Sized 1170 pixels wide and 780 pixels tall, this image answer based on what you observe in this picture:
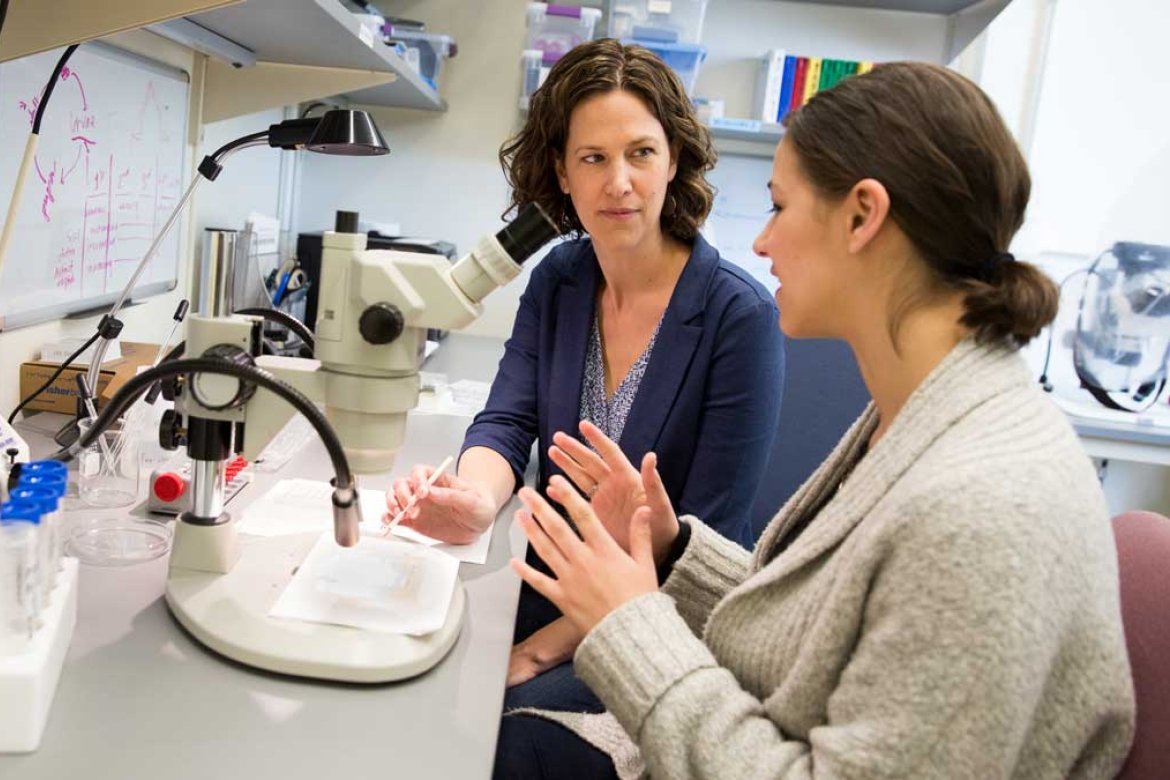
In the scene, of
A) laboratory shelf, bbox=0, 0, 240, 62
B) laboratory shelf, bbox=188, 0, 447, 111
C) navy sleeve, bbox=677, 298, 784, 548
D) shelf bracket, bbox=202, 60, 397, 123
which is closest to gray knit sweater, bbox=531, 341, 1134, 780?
navy sleeve, bbox=677, 298, 784, 548

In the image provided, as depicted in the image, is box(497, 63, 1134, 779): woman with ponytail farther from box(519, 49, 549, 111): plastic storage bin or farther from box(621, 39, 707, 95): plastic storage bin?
box(519, 49, 549, 111): plastic storage bin

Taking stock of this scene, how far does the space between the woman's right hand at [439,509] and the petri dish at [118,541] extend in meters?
0.29

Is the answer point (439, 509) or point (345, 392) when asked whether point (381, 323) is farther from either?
point (439, 509)

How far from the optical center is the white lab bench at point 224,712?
0.70 m

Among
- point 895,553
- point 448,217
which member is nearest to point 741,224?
point 448,217

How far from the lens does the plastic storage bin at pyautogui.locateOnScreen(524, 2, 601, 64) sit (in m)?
2.91

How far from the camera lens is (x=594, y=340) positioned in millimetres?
1591

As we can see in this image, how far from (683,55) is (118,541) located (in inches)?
92.5

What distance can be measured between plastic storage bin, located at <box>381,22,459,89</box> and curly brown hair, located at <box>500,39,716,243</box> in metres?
1.21

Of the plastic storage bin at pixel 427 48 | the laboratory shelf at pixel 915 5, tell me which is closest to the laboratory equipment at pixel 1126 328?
the laboratory shelf at pixel 915 5

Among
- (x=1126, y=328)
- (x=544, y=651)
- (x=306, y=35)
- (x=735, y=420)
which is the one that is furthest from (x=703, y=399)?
(x=1126, y=328)

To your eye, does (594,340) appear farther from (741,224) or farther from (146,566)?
(741,224)

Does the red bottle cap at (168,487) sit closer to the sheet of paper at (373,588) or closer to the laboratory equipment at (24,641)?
the sheet of paper at (373,588)

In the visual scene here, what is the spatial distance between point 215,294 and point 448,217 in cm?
116
